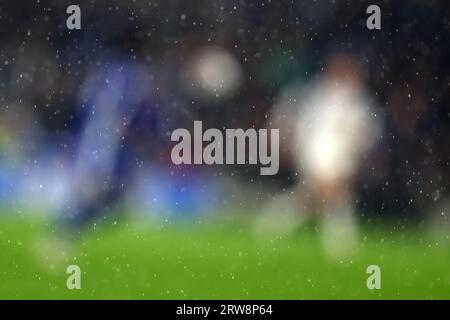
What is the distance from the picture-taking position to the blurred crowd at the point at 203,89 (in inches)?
123

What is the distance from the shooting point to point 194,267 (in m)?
3.13

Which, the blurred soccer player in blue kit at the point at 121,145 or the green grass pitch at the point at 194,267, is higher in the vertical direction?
the blurred soccer player in blue kit at the point at 121,145

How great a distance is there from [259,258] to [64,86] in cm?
109

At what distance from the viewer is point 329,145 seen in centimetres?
317

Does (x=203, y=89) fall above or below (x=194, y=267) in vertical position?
above

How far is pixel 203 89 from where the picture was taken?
317 cm

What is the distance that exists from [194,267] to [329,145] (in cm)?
77

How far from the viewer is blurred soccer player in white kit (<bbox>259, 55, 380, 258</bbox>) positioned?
316 centimetres

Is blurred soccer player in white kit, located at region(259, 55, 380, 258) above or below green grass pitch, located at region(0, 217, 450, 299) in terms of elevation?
above

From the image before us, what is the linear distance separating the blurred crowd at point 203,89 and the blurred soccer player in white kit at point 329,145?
2 cm

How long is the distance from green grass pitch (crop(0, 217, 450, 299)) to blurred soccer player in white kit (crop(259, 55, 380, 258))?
99 millimetres

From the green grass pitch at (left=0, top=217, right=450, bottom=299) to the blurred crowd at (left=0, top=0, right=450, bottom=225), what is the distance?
0.43 feet

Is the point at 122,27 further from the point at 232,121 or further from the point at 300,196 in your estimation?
the point at 300,196

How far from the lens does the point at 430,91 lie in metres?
3.21
